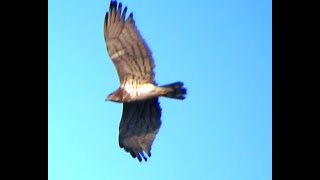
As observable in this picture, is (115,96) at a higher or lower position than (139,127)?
higher

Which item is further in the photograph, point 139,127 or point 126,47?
point 139,127

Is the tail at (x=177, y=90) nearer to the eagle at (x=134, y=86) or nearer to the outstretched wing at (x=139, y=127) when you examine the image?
the eagle at (x=134, y=86)

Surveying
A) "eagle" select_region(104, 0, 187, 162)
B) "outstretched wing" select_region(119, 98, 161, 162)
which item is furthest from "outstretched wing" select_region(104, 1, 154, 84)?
"outstretched wing" select_region(119, 98, 161, 162)

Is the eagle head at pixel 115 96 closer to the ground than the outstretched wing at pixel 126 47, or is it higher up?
closer to the ground

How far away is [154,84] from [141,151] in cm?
35

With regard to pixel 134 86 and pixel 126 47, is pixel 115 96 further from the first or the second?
pixel 126 47

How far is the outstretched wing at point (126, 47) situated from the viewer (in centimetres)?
381

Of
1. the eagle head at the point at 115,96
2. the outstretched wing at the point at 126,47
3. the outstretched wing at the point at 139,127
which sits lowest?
the outstretched wing at the point at 139,127

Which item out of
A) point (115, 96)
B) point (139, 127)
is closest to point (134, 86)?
point (115, 96)

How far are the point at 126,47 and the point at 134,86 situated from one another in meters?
0.19

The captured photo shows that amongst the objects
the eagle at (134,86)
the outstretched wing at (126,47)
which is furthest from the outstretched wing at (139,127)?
the outstretched wing at (126,47)

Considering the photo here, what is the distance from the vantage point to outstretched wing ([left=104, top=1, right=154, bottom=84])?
12.5ft

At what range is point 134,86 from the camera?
3877 mm
